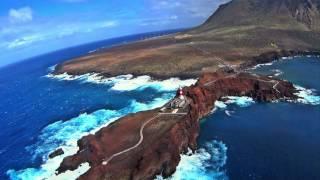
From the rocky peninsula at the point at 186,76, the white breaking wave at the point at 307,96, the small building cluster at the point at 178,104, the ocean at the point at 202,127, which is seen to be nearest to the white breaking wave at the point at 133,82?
the ocean at the point at 202,127

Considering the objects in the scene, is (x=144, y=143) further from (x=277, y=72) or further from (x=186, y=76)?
(x=277, y=72)

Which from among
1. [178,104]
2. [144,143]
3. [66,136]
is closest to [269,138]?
[178,104]

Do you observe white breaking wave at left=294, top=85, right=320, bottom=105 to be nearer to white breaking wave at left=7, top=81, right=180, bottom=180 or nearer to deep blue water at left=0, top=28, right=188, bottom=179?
white breaking wave at left=7, top=81, right=180, bottom=180

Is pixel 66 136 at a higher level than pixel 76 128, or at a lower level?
higher

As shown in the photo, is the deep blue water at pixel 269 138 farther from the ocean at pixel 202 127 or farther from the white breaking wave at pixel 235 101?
the white breaking wave at pixel 235 101

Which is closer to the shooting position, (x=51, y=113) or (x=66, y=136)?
(x=66, y=136)

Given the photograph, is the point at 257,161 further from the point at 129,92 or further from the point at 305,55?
the point at 305,55

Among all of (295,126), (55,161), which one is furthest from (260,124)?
(55,161)
